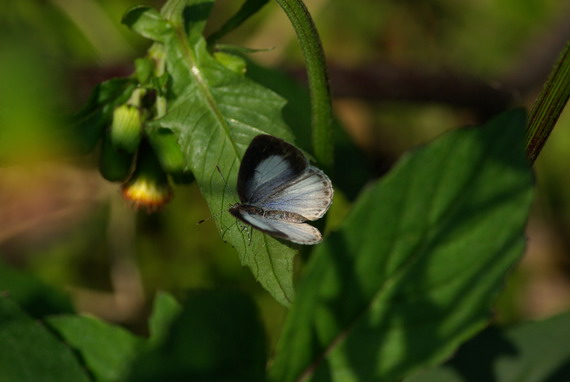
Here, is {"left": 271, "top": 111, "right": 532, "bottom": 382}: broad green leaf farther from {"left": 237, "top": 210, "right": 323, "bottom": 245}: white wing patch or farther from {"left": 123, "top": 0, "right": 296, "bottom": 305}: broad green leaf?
{"left": 123, "top": 0, "right": 296, "bottom": 305}: broad green leaf

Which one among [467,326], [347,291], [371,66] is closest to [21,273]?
[347,291]

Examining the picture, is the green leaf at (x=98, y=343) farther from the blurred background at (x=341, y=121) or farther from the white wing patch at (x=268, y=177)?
the blurred background at (x=341, y=121)

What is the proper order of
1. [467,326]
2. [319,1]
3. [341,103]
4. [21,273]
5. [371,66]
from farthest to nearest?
[341,103], [319,1], [371,66], [21,273], [467,326]

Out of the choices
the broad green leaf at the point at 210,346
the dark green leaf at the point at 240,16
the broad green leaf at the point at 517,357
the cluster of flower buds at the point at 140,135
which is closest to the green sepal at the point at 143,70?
the cluster of flower buds at the point at 140,135

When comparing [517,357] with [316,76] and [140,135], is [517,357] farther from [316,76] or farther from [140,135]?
[140,135]

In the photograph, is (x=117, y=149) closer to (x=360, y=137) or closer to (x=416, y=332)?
(x=416, y=332)

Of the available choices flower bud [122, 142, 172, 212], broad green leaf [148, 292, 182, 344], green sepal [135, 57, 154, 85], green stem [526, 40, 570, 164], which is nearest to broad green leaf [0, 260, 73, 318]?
broad green leaf [148, 292, 182, 344]
